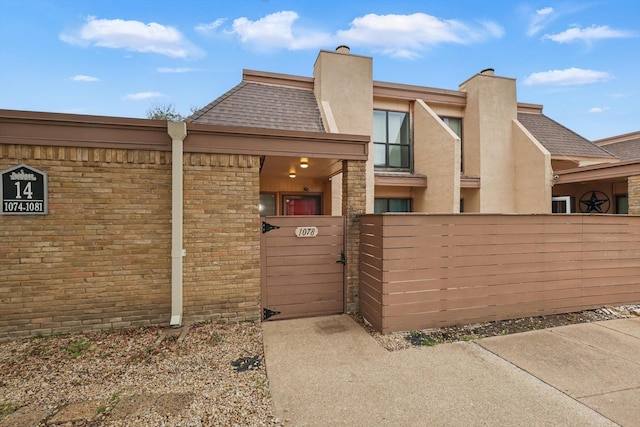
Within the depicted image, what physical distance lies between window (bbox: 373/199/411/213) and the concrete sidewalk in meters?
6.63

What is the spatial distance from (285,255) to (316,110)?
539 centimetres

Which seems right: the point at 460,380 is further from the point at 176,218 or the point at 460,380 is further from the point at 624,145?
the point at 624,145

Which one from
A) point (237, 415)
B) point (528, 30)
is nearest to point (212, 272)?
point (237, 415)

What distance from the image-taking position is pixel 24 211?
14.0ft

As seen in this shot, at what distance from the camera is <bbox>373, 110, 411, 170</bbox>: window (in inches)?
421

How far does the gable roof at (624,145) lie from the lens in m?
12.3

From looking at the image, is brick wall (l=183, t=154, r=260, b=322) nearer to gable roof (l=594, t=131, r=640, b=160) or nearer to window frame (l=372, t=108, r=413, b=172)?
window frame (l=372, t=108, r=413, b=172)

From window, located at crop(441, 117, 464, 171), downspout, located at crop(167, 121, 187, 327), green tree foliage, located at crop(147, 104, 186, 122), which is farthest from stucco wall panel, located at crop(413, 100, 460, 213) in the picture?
green tree foliage, located at crop(147, 104, 186, 122)

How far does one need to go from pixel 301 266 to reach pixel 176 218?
224 centimetres

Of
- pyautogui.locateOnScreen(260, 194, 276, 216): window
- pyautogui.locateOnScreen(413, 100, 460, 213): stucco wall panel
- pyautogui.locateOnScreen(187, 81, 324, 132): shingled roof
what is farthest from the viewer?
pyautogui.locateOnScreen(260, 194, 276, 216): window

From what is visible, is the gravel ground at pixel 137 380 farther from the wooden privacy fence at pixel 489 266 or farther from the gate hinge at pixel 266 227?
the wooden privacy fence at pixel 489 266

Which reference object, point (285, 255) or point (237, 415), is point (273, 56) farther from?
point (237, 415)

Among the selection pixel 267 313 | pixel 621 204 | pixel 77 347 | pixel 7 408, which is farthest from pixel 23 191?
pixel 621 204

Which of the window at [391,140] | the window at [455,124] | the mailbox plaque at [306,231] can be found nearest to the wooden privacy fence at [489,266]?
the mailbox plaque at [306,231]
